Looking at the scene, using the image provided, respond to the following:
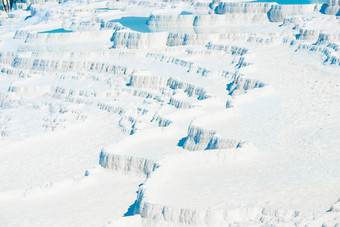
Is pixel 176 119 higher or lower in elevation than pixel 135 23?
higher

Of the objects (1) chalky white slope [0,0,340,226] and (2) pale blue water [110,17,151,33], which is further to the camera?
(2) pale blue water [110,17,151,33]

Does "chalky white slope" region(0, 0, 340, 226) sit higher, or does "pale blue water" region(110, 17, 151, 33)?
"chalky white slope" region(0, 0, 340, 226)

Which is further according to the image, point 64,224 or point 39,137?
point 39,137

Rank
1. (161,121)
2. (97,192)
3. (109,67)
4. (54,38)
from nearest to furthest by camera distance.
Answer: (97,192) < (161,121) < (109,67) < (54,38)

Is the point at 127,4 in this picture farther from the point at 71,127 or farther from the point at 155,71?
the point at 71,127

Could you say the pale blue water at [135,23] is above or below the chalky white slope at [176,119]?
below

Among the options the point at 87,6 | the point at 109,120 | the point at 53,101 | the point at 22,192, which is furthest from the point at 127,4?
the point at 22,192

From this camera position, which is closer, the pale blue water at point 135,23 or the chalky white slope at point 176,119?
the chalky white slope at point 176,119

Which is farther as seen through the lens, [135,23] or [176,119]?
[135,23]
